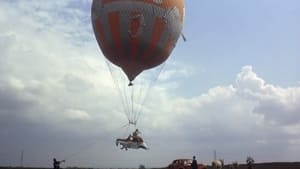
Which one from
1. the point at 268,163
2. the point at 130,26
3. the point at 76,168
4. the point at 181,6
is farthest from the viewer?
the point at 76,168

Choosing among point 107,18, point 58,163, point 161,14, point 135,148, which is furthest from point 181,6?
point 58,163


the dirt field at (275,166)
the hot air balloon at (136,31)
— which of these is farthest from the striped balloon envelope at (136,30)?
the dirt field at (275,166)

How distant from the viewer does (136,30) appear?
38.4 meters

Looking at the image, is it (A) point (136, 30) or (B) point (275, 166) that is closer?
(A) point (136, 30)

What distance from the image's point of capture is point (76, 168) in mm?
53906

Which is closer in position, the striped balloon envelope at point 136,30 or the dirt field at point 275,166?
the striped balloon envelope at point 136,30

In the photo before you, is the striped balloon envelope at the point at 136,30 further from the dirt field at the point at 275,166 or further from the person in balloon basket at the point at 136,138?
the dirt field at the point at 275,166

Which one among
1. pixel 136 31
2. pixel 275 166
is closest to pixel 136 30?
pixel 136 31

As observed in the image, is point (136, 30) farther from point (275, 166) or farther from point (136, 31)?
point (275, 166)

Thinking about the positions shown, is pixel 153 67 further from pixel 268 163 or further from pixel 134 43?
pixel 268 163

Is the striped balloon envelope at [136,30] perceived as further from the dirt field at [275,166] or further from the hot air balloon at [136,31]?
the dirt field at [275,166]

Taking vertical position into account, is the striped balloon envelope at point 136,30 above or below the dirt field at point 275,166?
above

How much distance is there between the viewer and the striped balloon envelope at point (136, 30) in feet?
126

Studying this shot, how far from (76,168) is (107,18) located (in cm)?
1970
